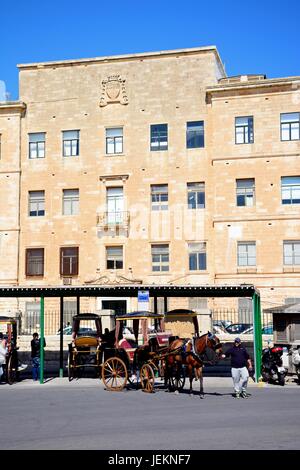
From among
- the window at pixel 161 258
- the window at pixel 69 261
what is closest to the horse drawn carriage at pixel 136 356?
the window at pixel 161 258

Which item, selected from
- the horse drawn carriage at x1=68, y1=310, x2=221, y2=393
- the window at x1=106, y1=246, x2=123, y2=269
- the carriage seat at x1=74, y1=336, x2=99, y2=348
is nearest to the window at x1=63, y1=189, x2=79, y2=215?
the window at x1=106, y1=246, x2=123, y2=269

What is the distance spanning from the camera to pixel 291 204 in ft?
141

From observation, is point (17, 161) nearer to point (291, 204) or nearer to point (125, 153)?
point (125, 153)

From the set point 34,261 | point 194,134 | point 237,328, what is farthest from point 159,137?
point 237,328

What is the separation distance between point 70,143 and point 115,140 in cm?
327

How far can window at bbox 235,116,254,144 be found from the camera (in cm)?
4391

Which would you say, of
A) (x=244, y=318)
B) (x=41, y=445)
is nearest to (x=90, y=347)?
(x=41, y=445)

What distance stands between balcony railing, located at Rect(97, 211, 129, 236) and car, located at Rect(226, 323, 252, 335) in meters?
10.5

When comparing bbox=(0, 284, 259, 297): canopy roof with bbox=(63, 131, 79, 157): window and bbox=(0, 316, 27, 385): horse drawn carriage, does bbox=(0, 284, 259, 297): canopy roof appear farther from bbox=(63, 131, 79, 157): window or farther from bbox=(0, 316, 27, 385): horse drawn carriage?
bbox=(63, 131, 79, 157): window

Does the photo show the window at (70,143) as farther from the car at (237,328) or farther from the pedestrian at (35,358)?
the pedestrian at (35,358)

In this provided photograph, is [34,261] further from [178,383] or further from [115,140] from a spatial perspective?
[178,383]

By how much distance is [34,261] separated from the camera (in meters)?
46.8

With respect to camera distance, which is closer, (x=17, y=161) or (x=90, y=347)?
(x=90, y=347)
